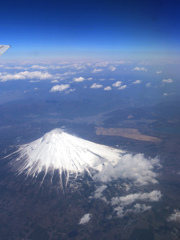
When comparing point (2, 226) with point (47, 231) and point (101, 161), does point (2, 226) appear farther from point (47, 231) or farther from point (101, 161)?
point (101, 161)

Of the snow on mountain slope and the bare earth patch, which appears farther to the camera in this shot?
the bare earth patch

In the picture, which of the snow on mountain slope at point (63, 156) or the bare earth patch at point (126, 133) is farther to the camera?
the bare earth patch at point (126, 133)

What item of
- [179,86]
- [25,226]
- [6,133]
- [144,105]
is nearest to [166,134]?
[144,105]

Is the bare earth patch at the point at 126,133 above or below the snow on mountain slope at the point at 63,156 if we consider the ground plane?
below

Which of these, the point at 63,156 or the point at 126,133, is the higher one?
the point at 63,156
